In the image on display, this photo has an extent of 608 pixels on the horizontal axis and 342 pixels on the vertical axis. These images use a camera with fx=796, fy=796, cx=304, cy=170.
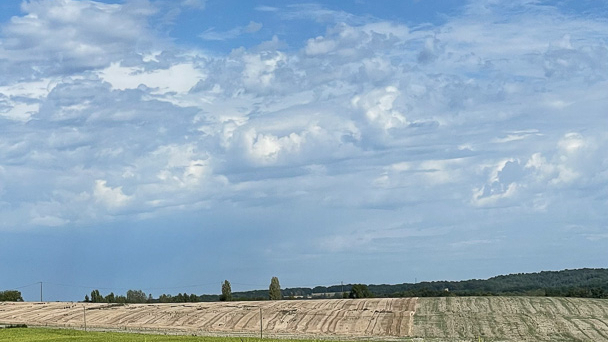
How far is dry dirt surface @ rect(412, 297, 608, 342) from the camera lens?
76750 millimetres

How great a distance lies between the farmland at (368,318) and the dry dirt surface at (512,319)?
3.7 inches

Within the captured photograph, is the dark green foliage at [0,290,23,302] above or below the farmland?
above

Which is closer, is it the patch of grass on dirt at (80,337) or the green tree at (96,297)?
the patch of grass on dirt at (80,337)

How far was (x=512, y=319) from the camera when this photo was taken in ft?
277

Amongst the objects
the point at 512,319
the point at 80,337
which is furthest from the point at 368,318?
the point at 80,337

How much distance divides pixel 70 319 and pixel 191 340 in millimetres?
39732

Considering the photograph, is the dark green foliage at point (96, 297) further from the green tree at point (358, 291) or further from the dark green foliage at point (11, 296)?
the green tree at point (358, 291)

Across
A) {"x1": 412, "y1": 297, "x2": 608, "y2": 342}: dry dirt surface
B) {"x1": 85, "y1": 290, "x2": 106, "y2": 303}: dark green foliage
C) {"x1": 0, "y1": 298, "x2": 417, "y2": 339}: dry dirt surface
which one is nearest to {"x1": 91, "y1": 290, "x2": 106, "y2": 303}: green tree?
{"x1": 85, "y1": 290, "x2": 106, "y2": 303}: dark green foliage

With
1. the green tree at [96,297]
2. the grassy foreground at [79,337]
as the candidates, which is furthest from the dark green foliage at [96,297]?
the grassy foreground at [79,337]

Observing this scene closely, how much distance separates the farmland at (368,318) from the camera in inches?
3105

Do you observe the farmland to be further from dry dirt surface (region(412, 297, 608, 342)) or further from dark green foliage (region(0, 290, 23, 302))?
dark green foliage (region(0, 290, 23, 302))

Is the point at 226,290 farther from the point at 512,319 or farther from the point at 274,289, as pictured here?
the point at 512,319

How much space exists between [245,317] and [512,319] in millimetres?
30412

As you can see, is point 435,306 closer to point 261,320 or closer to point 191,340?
point 261,320
